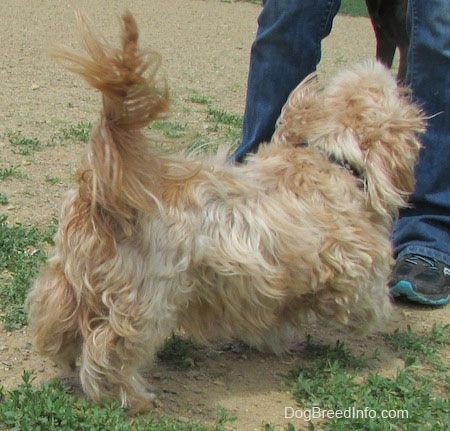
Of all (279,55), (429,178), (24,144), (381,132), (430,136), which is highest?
(279,55)

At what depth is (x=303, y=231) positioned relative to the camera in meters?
2.68

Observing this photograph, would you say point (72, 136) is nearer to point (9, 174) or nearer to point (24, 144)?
point (24, 144)

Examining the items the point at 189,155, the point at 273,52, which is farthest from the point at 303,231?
the point at 273,52

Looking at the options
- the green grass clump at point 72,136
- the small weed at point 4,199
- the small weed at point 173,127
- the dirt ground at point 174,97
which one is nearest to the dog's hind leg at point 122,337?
the dirt ground at point 174,97

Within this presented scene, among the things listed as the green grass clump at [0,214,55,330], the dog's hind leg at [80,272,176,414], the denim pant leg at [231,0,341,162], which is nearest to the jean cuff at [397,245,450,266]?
the denim pant leg at [231,0,341,162]

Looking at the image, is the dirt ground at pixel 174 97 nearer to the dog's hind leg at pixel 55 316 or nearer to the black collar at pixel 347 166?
the dog's hind leg at pixel 55 316

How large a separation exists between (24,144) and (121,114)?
3067mm

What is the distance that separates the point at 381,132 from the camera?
9.52 ft

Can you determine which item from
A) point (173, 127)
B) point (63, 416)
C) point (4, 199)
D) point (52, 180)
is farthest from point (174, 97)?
point (63, 416)

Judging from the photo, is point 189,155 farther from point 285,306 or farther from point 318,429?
point 318,429

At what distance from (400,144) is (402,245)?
1010mm

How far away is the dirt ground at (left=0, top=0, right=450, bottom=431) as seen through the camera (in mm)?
2848

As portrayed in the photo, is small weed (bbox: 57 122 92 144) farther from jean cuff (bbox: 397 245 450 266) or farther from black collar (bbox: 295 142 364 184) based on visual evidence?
black collar (bbox: 295 142 364 184)

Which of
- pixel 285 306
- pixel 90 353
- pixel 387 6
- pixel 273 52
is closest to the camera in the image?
pixel 90 353
